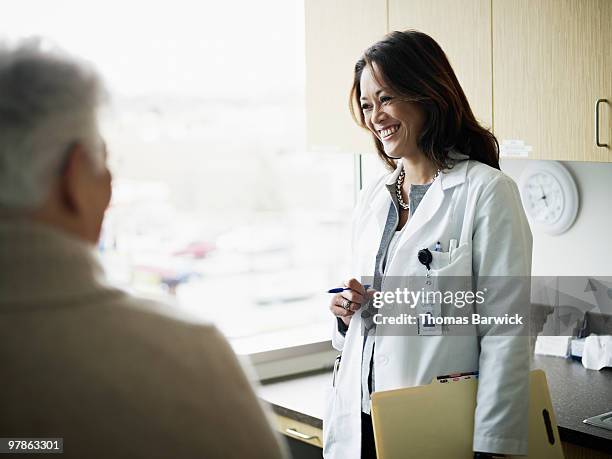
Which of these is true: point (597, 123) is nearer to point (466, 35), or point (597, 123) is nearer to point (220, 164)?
point (466, 35)

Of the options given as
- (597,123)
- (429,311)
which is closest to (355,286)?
(429,311)

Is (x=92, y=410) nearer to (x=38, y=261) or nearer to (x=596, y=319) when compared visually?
(x=38, y=261)

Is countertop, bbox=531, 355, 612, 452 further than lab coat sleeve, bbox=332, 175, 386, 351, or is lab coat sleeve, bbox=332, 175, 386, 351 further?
lab coat sleeve, bbox=332, 175, 386, 351

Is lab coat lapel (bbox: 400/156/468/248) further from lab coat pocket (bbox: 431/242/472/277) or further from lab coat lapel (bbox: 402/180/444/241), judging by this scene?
lab coat pocket (bbox: 431/242/472/277)

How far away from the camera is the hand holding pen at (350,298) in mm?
1550

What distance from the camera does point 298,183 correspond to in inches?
102

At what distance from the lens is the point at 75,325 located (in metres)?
0.51

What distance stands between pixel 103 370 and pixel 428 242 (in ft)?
3.52

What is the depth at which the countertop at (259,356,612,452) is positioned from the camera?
1529 millimetres

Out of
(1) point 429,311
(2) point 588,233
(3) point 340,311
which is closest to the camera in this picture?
(1) point 429,311

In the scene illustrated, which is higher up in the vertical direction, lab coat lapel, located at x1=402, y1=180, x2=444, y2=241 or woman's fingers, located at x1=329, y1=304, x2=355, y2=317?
lab coat lapel, located at x1=402, y1=180, x2=444, y2=241

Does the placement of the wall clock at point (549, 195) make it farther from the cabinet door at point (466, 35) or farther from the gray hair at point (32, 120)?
the gray hair at point (32, 120)

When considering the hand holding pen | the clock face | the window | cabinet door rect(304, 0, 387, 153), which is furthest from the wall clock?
the hand holding pen

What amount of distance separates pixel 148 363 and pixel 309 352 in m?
1.96
